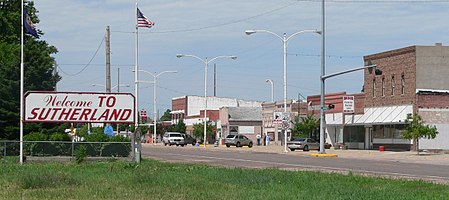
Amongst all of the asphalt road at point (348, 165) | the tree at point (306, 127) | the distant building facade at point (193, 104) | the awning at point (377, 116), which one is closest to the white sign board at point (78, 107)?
the asphalt road at point (348, 165)

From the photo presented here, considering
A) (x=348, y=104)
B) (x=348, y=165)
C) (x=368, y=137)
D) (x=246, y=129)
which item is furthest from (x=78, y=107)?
(x=246, y=129)

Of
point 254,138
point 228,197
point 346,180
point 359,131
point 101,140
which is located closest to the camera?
point 228,197

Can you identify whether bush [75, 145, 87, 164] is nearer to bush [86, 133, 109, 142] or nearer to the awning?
bush [86, 133, 109, 142]

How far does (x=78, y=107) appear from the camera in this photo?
38750 millimetres

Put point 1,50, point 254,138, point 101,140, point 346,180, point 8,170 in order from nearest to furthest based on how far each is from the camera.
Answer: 1. point 346,180
2. point 8,170
3. point 101,140
4. point 1,50
5. point 254,138

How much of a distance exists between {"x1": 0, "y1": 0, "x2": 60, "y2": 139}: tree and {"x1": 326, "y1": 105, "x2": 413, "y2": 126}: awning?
2961cm

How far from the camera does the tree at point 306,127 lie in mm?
83188

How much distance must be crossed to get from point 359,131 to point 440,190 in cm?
5757

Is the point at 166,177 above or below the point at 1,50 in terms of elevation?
below

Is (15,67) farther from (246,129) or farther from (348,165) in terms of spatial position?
(246,129)

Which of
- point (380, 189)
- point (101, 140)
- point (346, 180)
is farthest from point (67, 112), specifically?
point (380, 189)

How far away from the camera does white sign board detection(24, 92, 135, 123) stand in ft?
126

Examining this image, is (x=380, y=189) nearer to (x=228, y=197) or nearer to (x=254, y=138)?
(x=228, y=197)

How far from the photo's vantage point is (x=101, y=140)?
41500 mm
